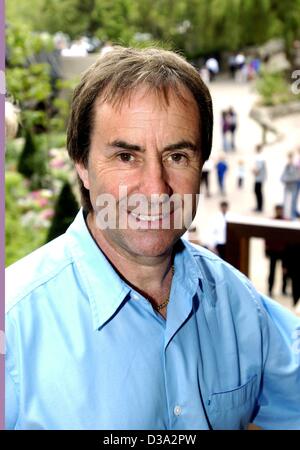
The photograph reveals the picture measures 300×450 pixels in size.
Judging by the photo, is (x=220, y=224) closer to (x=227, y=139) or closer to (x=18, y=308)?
(x=18, y=308)

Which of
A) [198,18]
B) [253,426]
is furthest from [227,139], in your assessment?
[253,426]

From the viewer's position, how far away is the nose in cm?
70

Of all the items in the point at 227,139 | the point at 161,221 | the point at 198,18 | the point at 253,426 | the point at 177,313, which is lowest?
the point at 253,426

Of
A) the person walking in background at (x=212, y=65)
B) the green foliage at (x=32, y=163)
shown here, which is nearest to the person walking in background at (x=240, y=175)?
the green foliage at (x=32, y=163)

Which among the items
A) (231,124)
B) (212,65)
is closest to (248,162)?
(231,124)

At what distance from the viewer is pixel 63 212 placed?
3.30 meters

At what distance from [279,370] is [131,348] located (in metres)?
0.23

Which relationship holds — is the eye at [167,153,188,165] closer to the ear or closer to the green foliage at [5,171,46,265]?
the ear

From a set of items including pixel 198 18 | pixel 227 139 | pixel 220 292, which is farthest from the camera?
pixel 198 18

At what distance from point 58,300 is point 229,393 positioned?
0.74 feet

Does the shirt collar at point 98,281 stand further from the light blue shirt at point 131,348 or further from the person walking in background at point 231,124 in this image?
the person walking in background at point 231,124

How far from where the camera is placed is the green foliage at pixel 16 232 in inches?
129

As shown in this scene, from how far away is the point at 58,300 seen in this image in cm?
72

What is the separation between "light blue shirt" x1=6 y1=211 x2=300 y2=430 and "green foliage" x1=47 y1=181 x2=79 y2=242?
233cm
